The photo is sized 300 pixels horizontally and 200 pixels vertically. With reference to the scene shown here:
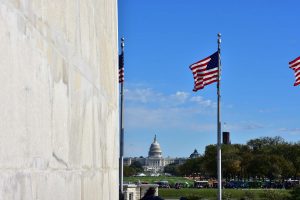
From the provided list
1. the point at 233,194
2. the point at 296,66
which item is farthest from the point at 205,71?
the point at 233,194

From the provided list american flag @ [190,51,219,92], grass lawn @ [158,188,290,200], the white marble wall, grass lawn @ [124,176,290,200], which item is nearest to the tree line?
grass lawn @ [124,176,290,200]

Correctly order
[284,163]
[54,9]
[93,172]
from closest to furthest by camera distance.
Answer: [54,9]
[93,172]
[284,163]

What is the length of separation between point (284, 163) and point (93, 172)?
100 meters

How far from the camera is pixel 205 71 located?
949 inches

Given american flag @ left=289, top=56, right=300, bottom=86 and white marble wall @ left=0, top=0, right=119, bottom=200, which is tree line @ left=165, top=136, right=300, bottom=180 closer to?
american flag @ left=289, top=56, right=300, bottom=86

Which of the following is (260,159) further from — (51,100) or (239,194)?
(51,100)

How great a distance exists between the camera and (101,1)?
12.4ft

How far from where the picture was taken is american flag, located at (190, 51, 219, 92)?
76.9 ft

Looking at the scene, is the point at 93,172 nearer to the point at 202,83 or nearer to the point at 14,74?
the point at 14,74

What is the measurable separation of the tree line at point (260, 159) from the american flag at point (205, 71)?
77.8m

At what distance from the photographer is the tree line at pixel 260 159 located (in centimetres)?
10100

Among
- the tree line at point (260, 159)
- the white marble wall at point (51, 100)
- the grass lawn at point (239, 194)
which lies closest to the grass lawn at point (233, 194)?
the grass lawn at point (239, 194)

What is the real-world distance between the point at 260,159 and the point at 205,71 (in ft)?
267

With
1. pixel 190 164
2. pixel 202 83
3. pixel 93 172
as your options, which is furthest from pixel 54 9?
pixel 190 164
